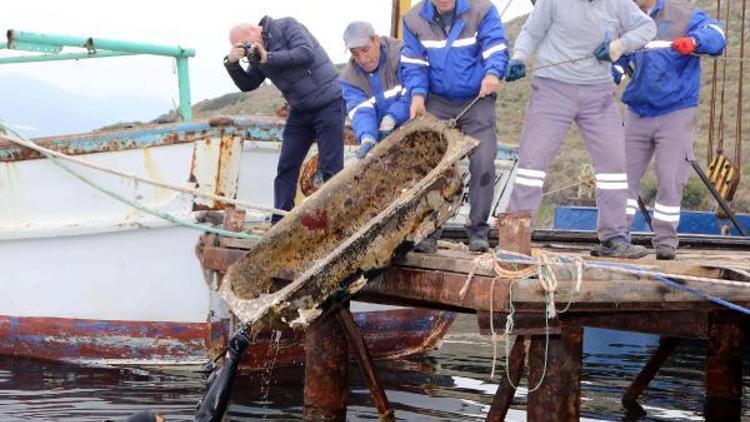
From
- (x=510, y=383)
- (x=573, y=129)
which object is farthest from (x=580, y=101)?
(x=573, y=129)

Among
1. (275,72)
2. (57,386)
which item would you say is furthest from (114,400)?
(275,72)

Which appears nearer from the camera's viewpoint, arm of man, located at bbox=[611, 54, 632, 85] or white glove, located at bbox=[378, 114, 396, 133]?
arm of man, located at bbox=[611, 54, 632, 85]

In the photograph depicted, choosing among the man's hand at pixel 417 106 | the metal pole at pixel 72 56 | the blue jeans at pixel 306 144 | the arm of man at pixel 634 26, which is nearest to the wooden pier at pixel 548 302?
the man's hand at pixel 417 106

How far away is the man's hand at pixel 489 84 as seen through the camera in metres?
6.17

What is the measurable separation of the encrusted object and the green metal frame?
9.24 ft

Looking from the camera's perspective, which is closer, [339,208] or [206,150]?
[339,208]

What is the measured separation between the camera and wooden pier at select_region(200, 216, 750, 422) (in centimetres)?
514

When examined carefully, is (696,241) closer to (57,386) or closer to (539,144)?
(539,144)

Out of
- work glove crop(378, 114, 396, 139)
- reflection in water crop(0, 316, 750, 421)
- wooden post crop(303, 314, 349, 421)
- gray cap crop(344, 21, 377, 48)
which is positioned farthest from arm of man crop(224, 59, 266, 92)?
reflection in water crop(0, 316, 750, 421)

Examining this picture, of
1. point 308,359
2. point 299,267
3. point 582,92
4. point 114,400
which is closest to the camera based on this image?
point 582,92

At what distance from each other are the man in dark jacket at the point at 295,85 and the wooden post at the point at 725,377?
332 cm

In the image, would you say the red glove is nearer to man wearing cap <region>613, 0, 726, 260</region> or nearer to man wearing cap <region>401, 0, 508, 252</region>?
man wearing cap <region>613, 0, 726, 260</region>

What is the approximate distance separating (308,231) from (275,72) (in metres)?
1.61

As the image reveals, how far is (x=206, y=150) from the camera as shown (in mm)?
8727
